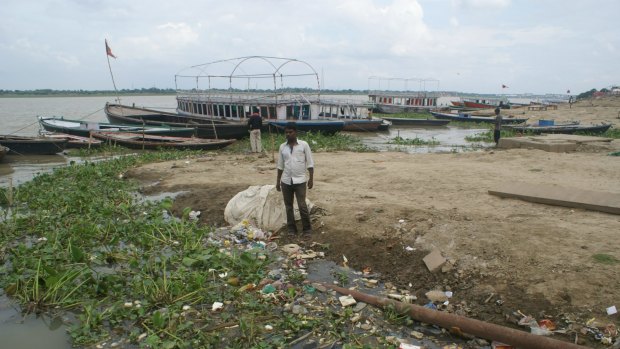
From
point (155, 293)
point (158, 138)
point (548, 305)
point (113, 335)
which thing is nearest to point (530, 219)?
point (548, 305)

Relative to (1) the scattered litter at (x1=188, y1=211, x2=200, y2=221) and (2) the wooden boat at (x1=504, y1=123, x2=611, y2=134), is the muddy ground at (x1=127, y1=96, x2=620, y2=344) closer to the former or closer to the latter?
(1) the scattered litter at (x1=188, y1=211, x2=200, y2=221)

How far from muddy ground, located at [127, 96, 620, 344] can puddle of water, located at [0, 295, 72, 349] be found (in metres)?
2.90

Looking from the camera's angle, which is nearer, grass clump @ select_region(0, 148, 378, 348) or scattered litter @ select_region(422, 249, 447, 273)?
grass clump @ select_region(0, 148, 378, 348)

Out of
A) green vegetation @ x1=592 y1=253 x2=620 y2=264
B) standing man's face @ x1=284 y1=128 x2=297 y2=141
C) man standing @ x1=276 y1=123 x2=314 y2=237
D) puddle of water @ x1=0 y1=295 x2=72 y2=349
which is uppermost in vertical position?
standing man's face @ x1=284 y1=128 x2=297 y2=141

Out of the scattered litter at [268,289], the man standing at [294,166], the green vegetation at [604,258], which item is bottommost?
the scattered litter at [268,289]

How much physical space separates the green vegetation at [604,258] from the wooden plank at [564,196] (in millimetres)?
1655

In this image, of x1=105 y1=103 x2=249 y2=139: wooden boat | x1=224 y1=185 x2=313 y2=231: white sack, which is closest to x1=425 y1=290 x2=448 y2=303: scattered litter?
x1=224 y1=185 x2=313 y2=231: white sack

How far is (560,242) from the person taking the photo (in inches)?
191

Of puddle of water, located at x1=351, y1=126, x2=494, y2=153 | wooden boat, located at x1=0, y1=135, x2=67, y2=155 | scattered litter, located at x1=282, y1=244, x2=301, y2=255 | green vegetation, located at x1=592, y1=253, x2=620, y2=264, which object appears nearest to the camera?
green vegetation, located at x1=592, y1=253, x2=620, y2=264

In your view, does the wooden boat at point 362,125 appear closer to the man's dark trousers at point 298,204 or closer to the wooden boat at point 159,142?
the wooden boat at point 159,142

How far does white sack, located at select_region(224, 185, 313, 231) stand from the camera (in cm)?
645

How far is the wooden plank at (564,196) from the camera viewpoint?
5.89 metres

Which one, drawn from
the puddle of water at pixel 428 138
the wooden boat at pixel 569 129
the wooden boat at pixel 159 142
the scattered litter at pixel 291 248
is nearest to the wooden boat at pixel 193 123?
the wooden boat at pixel 159 142

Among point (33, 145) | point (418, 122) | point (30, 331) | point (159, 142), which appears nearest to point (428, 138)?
point (418, 122)
